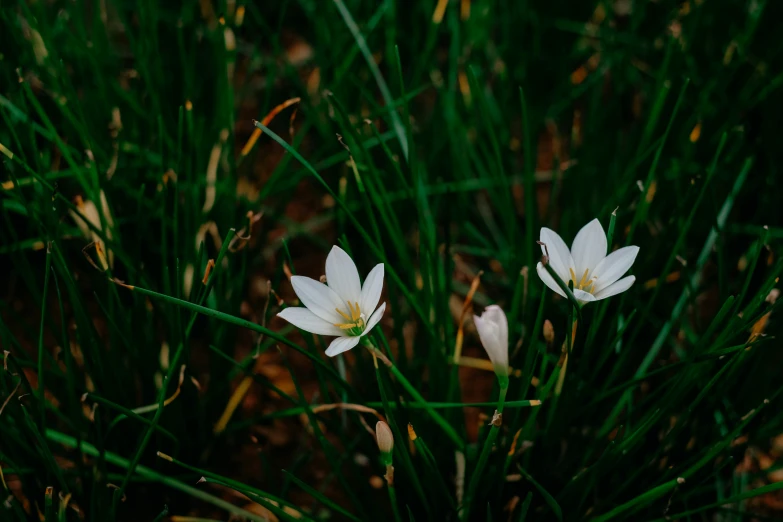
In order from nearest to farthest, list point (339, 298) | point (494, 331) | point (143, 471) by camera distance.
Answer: point (494, 331) → point (339, 298) → point (143, 471)

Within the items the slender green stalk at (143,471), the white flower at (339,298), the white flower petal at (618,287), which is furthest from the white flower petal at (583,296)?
the slender green stalk at (143,471)

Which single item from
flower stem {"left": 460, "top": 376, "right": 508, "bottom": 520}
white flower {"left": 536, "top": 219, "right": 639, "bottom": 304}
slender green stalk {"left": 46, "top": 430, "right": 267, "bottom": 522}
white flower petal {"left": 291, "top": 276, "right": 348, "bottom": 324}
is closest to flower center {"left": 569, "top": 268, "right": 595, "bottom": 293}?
white flower {"left": 536, "top": 219, "right": 639, "bottom": 304}

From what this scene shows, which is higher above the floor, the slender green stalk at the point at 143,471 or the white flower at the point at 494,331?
the white flower at the point at 494,331

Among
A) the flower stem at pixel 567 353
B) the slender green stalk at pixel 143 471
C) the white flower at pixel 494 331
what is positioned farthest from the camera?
the slender green stalk at pixel 143 471

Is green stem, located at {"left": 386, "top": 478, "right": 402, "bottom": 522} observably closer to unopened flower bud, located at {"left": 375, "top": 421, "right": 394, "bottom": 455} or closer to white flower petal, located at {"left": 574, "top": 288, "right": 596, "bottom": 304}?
unopened flower bud, located at {"left": 375, "top": 421, "right": 394, "bottom": 455}

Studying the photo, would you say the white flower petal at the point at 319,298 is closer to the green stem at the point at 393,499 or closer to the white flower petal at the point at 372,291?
the white flower petal at the point at 372,291

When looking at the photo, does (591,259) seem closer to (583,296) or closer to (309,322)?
(583,296)

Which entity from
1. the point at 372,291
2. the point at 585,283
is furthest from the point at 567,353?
the point at 372,291
